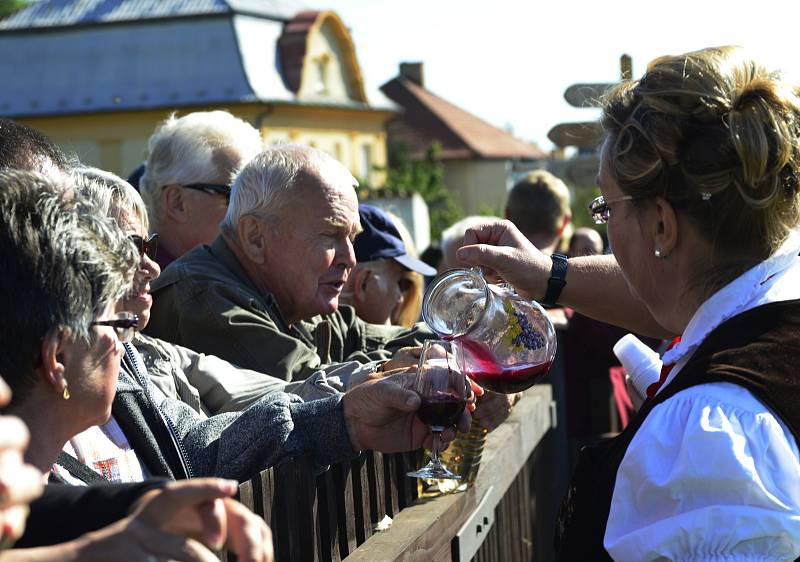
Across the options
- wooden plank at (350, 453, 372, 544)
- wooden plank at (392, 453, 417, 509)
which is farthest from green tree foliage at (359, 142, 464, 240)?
wooden plank at (350, 453, 372, 544)

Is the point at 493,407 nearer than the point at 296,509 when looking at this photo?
No

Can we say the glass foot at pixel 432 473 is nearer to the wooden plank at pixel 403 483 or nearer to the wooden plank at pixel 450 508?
the wooden plank at pixel 450 508

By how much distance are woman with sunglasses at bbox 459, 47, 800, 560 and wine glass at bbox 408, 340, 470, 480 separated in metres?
0.43

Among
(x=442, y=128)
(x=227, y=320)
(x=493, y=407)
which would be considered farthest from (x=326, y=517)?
(x=442, y=128)

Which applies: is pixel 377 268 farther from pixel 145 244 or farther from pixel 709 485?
pixel 709 485

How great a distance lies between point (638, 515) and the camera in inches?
93.3

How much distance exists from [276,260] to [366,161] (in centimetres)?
3990

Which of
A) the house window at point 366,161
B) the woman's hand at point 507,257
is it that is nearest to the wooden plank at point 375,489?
the woman's hand at point 507,257

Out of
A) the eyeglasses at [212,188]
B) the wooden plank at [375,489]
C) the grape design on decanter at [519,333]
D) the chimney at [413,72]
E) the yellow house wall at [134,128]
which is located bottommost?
the chimney at [413,72]

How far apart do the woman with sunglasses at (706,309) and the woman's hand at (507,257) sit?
2.57ft

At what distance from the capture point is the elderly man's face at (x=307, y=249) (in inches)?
160

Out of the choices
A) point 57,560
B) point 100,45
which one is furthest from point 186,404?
point 100,45

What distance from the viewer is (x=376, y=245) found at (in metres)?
5.33

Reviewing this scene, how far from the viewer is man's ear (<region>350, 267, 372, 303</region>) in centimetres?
538
